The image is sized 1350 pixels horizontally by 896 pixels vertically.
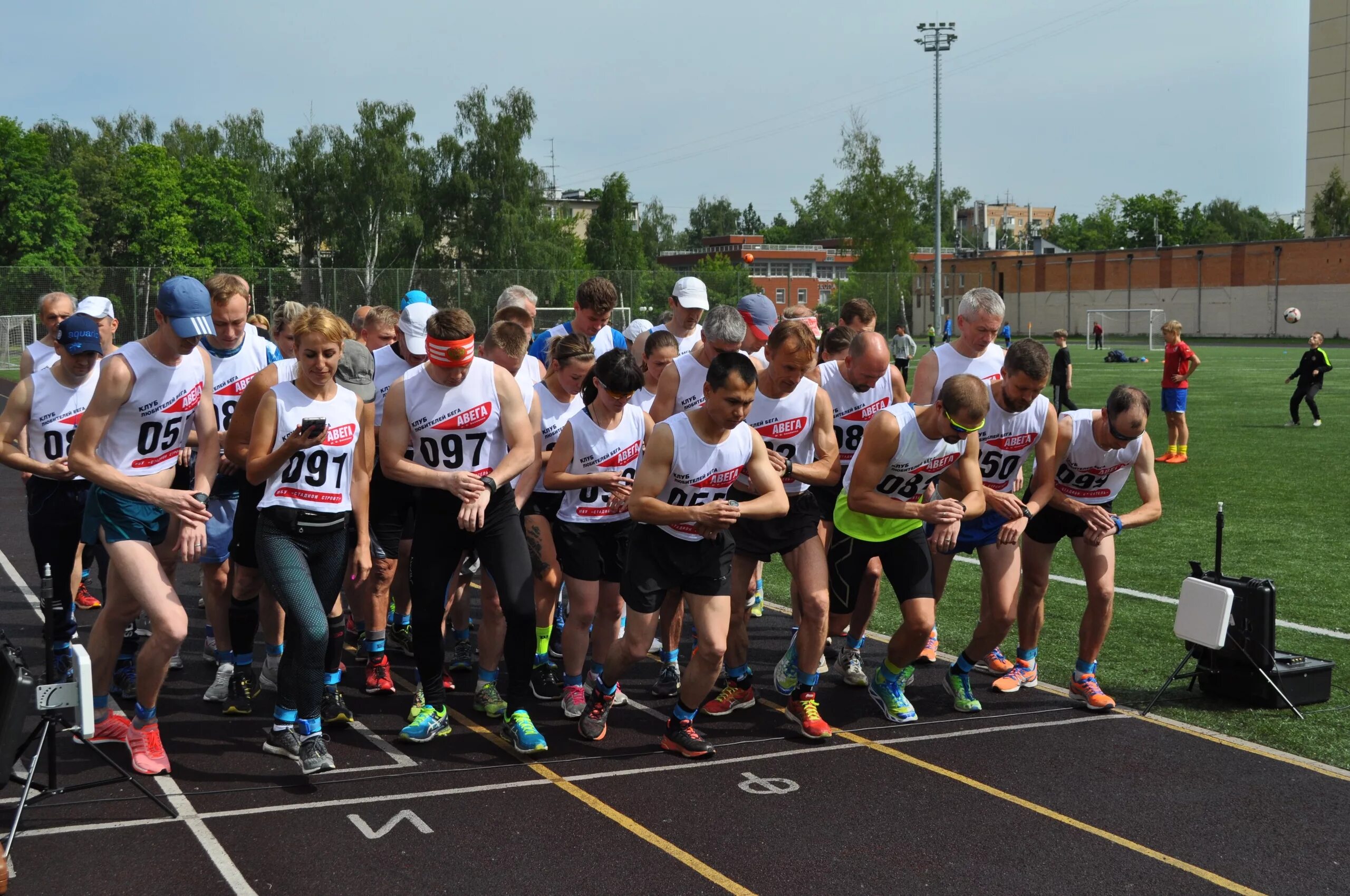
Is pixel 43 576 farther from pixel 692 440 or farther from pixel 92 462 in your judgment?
pixel 692 440

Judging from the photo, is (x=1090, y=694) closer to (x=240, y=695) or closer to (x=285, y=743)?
(x=285, y=743)

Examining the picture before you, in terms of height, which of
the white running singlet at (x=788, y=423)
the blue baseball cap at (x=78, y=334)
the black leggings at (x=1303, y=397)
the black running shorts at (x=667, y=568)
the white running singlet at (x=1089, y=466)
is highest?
the blue baseball cap at (x=78, y=334)

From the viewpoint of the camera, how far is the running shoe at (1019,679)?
23.0ft

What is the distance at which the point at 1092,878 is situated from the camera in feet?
14.8

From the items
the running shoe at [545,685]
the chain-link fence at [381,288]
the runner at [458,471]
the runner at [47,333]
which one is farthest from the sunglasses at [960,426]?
the chain-link fence at [381,288]

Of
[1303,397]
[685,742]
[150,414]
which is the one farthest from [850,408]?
[1303,397]

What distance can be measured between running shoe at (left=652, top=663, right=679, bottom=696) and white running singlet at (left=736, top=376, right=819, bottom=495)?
1299 mm

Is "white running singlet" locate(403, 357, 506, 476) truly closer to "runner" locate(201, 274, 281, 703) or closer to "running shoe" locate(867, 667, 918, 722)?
"runner" locate(201, 274, 281, 703)

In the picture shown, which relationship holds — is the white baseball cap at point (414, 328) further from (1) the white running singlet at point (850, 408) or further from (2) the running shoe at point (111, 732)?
(2) the running shoe at point (111, 732)

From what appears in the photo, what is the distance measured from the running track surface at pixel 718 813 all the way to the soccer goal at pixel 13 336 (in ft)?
132

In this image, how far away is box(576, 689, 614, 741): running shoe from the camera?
240 inches

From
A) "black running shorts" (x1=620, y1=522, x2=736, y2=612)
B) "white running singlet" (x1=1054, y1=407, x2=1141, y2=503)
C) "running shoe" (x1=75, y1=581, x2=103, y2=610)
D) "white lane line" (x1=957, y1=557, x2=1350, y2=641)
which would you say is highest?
"white running singlet" (x1=1054, y1=407, x2=1141, y2=503)

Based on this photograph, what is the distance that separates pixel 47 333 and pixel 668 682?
5.07 metres

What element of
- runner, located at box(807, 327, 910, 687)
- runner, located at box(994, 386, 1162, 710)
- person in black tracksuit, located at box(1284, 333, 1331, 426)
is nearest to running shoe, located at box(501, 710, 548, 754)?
runner, located at box(807, 327, 910, 687)
